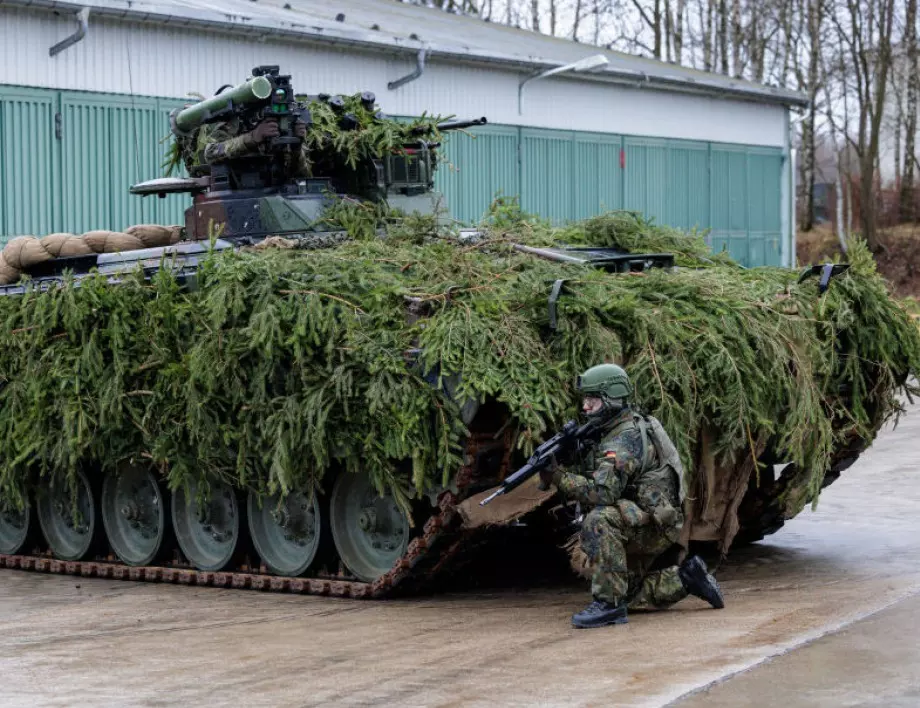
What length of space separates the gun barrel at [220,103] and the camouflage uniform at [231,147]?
0.13 m

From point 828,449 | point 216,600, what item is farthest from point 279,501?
point 828,449

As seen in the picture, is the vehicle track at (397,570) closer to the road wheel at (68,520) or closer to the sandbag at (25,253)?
the road wheel at (68,520)

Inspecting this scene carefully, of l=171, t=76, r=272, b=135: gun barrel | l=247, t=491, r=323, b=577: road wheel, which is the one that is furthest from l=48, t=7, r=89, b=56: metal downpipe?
l=247, t=491, r=323, b=577: road wheel

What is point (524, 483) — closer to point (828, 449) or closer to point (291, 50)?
point (828, 449)

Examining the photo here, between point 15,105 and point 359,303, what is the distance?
9145 millimetres

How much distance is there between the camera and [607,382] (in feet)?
29.1

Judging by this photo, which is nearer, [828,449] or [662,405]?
[662,405]

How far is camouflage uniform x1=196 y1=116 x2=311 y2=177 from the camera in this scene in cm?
1223

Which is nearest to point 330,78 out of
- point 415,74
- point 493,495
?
point 415,74

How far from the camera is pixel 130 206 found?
18828 mm

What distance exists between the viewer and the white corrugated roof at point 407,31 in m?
19.0

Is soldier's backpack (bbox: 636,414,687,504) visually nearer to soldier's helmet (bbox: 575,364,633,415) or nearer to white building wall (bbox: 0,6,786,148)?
soldier's helmet (bbox: 575,364,633,415)

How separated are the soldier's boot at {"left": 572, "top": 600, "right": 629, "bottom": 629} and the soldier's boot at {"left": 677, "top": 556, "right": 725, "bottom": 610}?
45 centimetres

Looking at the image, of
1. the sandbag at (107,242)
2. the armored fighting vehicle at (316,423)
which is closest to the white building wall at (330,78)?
the armored fighting vehicle at (316,423)
